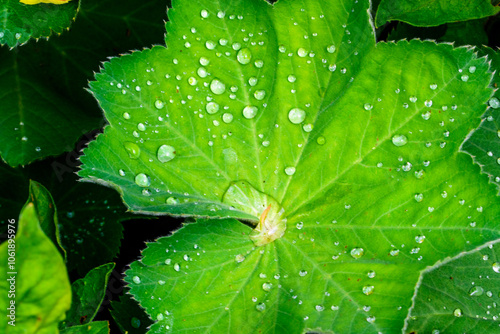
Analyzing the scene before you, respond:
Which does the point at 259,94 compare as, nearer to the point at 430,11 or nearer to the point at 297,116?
the point at 297,116

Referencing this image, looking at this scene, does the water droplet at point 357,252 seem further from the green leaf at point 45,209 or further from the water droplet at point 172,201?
the green leaf at point 45,209

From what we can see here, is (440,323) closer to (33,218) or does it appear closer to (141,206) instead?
(141,206)

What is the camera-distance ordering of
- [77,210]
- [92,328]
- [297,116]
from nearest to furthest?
[92,328]
[297,116]
[77,210]

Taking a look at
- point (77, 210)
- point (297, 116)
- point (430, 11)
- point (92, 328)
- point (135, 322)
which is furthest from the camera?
point (77, 210)

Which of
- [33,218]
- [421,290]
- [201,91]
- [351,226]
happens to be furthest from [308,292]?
[33,218]

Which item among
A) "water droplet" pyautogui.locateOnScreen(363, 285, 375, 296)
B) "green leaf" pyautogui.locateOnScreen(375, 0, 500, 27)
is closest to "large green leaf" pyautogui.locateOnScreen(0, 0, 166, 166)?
"green leaf" pyautogui.locateOnScreen(375, 0, 500, 27)

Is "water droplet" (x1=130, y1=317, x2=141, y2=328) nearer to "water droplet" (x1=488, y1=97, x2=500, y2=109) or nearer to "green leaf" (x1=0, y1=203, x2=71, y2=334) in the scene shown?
"green leaf" (x1=0, y1=203, x2=71, y2=334)

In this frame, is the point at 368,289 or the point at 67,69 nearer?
the point at 368,289

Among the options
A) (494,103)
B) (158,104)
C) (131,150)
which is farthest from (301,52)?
(494,103)
